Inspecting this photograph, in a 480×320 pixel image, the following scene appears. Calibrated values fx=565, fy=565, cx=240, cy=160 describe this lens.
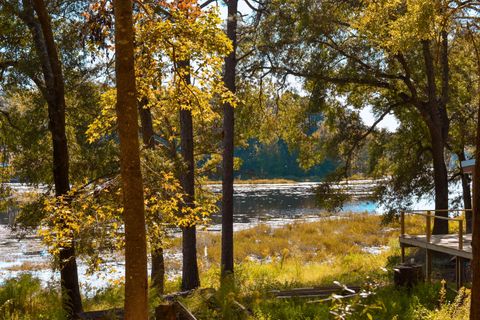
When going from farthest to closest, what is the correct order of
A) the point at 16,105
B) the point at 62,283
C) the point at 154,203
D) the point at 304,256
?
the point at 304,256, the point at 16,105, the point at 62,283, the point at 154,203

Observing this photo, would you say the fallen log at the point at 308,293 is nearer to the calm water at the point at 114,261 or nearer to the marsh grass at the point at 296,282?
the marsh grass at the point at 296,282

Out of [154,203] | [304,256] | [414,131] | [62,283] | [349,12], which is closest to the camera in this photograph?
[154,203]

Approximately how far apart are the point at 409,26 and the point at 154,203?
18.4 ft

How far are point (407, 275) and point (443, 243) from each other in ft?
11.6

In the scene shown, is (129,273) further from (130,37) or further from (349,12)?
(349,12)

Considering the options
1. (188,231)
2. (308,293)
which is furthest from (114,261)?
(188,231)

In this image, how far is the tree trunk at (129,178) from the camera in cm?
530

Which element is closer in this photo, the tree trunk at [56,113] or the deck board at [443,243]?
the tree trunk at [56,113]

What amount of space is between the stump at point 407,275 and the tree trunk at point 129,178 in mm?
8263

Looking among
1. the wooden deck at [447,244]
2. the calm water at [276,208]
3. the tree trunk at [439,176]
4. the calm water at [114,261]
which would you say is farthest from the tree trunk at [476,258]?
the calm water at [276,208]

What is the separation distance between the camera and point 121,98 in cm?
536

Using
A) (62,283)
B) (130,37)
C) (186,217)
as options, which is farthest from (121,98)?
(62,283)

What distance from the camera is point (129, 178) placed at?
5312 millimetres

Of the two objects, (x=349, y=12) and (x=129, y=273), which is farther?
(x=349, y=12)
